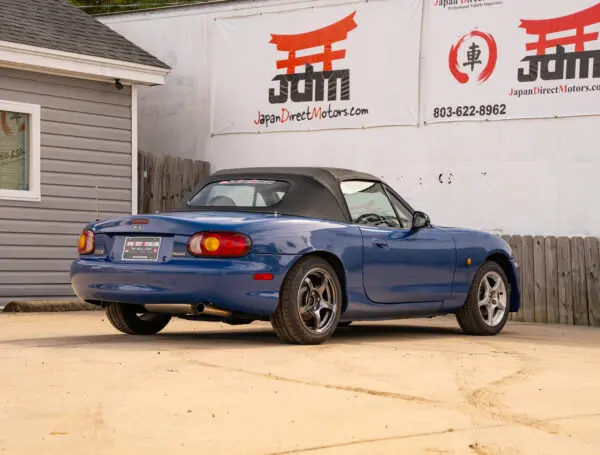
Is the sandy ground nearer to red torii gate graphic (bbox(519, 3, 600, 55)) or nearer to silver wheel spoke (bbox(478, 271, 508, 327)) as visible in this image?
silver wheel spoke (bbox(478, 271, 508, 327))

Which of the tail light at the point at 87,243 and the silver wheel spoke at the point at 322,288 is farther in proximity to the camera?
the tail light at the point at 87,243

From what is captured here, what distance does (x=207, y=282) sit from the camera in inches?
349

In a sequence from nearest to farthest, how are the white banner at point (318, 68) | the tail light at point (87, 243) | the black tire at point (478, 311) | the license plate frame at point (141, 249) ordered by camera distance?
the license plate frame at point (141, 249) < the tail light at point (87, 243) < the black tire at point (478, 311) < the white banner at point (318, 68)

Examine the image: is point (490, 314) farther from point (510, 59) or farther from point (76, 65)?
point (76, 65)

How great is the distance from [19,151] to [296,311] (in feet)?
25.6

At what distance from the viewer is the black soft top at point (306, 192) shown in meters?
9.83

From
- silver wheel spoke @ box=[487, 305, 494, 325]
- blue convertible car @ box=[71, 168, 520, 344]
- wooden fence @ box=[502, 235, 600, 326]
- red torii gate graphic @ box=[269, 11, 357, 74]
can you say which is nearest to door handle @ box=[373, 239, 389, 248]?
blue convertible car @ box=[71, 168, 520, 344]

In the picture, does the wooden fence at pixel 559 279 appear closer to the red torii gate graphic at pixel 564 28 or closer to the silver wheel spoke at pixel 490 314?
the red torii gate graphic at pixel 564 28

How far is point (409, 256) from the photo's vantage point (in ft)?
34.0

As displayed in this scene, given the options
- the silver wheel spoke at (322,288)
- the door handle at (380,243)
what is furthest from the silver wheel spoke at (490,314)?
the silver wheel spoke at (322,288)

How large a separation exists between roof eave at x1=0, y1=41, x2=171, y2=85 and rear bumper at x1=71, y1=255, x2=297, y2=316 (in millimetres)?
6922

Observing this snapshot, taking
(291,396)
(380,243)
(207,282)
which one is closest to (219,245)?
(207,282)

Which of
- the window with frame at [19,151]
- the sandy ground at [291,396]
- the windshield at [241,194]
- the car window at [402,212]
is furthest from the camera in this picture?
the window with frame at [19,151]

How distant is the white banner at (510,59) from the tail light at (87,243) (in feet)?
26.0
